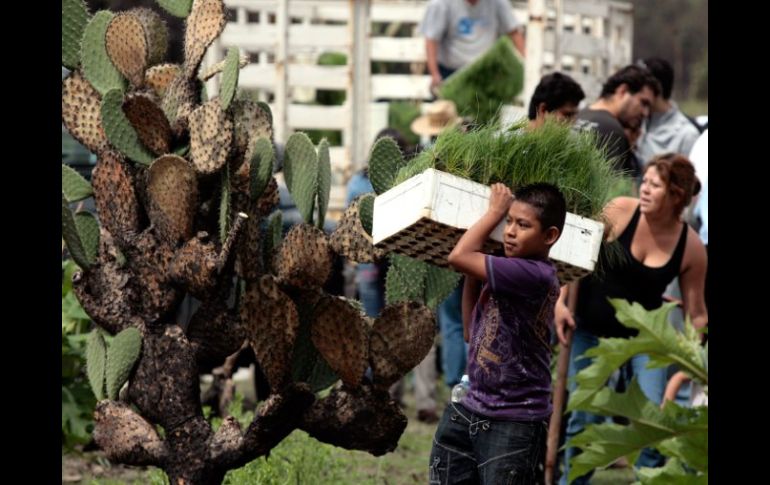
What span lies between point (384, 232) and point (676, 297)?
4044 mm

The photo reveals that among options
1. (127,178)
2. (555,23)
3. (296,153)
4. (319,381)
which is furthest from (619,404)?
(555,23)

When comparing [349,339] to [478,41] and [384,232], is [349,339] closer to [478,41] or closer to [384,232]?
[384,232]

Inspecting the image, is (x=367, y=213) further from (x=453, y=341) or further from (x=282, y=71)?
(x=282, y=71)

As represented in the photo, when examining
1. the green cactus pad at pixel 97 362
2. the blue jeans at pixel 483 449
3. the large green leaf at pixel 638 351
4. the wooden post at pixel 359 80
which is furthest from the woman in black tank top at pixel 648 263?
the wooden post at pixel 359 80

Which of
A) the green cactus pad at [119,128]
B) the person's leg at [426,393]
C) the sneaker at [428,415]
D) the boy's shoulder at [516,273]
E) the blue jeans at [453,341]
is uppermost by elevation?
the green cactus pad at [119,128]

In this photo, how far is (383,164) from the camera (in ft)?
17.4

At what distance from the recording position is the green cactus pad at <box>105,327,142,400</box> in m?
5.31

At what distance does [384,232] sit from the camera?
4793 millimetres

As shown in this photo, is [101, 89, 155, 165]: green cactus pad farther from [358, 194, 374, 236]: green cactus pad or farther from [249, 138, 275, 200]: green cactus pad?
[358, 194, 374, 236]: green cactus pad

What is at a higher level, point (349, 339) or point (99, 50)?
point (99, 50)

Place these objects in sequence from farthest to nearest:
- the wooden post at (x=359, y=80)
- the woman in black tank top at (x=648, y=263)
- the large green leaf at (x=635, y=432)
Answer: the wooden post at (x=359, y=80)
the woman in black tank top at (x=648, y=263)
the large green leaf at (x=635, y=432)

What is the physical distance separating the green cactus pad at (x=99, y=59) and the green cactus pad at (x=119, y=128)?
3.8 inches

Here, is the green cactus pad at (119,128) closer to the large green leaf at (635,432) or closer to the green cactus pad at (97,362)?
the green cactus pad at (97,362)

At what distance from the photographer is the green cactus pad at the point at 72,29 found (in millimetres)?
5562
